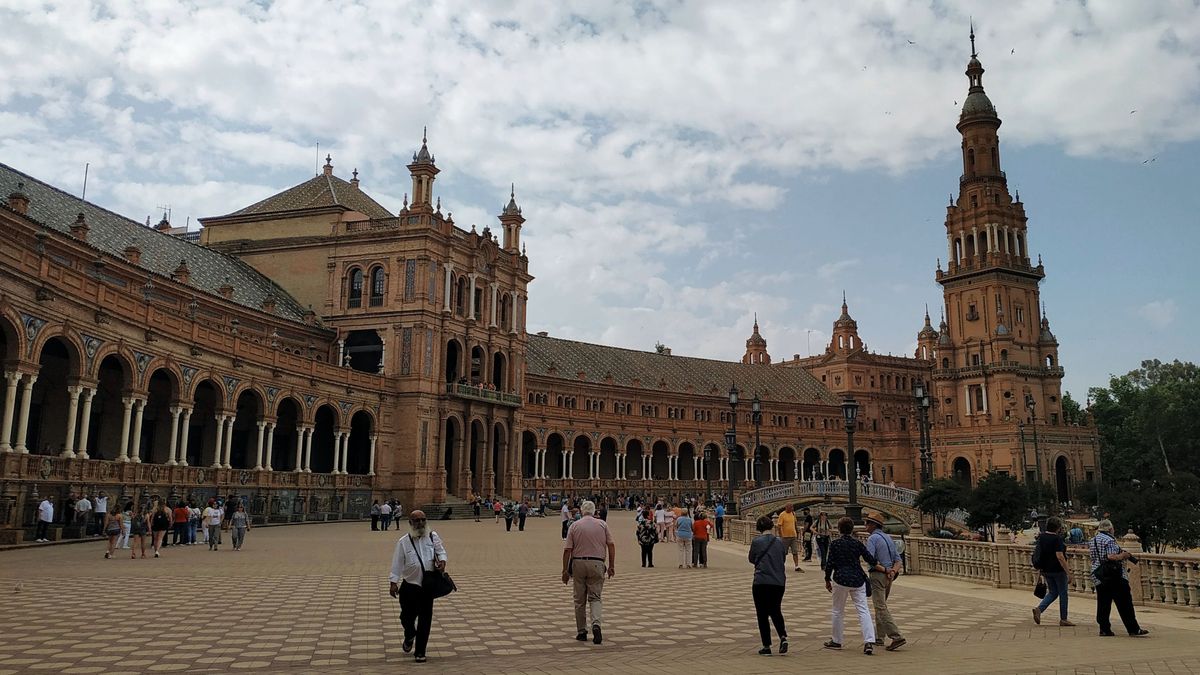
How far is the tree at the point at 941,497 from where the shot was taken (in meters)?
42.6

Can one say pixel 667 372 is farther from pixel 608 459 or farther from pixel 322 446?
pixel 322 446

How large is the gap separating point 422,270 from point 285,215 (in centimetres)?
1100

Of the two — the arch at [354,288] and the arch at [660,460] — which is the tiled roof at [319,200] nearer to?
the arch at [354,288]

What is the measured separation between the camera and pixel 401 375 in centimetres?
5419

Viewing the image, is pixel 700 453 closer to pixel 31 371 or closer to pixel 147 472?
pixel 147 472

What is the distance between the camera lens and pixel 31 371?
2659 centimetres

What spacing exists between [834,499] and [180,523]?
3925cm

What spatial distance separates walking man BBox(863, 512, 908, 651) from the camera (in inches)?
444

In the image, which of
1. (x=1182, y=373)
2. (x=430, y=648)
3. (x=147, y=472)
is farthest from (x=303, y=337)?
(x=1182, y=373)

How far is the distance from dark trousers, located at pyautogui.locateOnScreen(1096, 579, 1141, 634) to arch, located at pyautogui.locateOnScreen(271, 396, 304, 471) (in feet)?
136

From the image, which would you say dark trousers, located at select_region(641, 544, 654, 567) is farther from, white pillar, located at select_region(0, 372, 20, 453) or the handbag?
white pillar, located at select_region(0, 372, 20, 453)

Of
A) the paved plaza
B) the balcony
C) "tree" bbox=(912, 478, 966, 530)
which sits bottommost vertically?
the paved plaza

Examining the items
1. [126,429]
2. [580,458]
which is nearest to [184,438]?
[126,429]

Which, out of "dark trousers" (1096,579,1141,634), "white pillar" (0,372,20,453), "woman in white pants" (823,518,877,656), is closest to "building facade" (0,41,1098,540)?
"white pillar" (0,372,20,453)
